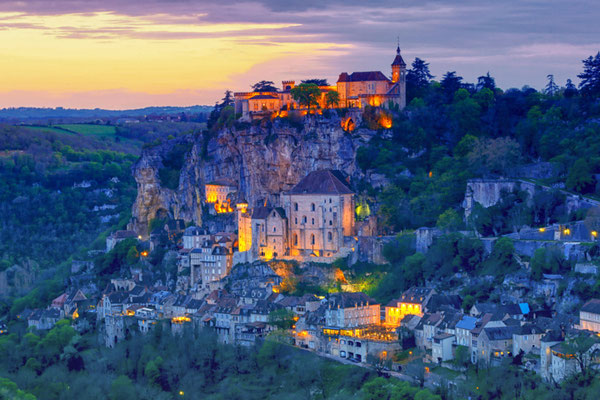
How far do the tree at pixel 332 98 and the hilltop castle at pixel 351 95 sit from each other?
0.31 meters

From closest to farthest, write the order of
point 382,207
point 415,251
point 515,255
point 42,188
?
point 515,255 → point 415,251 → point 382,207 → point 42,188

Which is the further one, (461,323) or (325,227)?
(325,227)

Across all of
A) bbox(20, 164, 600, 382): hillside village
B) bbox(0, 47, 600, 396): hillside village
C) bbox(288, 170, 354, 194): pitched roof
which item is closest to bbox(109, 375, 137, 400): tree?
bbox(0, 47, 600, 396): hillside village

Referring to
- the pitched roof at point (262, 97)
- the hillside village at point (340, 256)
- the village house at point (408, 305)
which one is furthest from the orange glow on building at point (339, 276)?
the pitched roof at point (262, 97)

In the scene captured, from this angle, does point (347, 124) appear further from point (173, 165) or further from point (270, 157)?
point (173, 165)

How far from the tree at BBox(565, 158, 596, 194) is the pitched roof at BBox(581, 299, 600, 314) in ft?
57.3

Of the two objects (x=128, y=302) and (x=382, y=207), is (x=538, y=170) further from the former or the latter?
(x=128, y=302)

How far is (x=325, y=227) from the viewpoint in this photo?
86875mm

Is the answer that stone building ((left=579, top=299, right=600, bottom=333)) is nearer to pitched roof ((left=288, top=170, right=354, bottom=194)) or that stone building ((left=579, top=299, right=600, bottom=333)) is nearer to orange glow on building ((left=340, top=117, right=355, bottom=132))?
pitched roof ((left=288, top=170, right=354, bottom=194))

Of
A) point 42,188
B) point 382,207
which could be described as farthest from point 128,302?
point 42,188

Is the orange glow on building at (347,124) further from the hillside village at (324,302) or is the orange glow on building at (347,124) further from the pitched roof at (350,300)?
the pitched roof at (350,300)

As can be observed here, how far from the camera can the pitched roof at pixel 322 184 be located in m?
87.2

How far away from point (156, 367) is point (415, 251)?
1945 centimetres

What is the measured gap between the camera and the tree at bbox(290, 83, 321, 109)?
9731 cm
